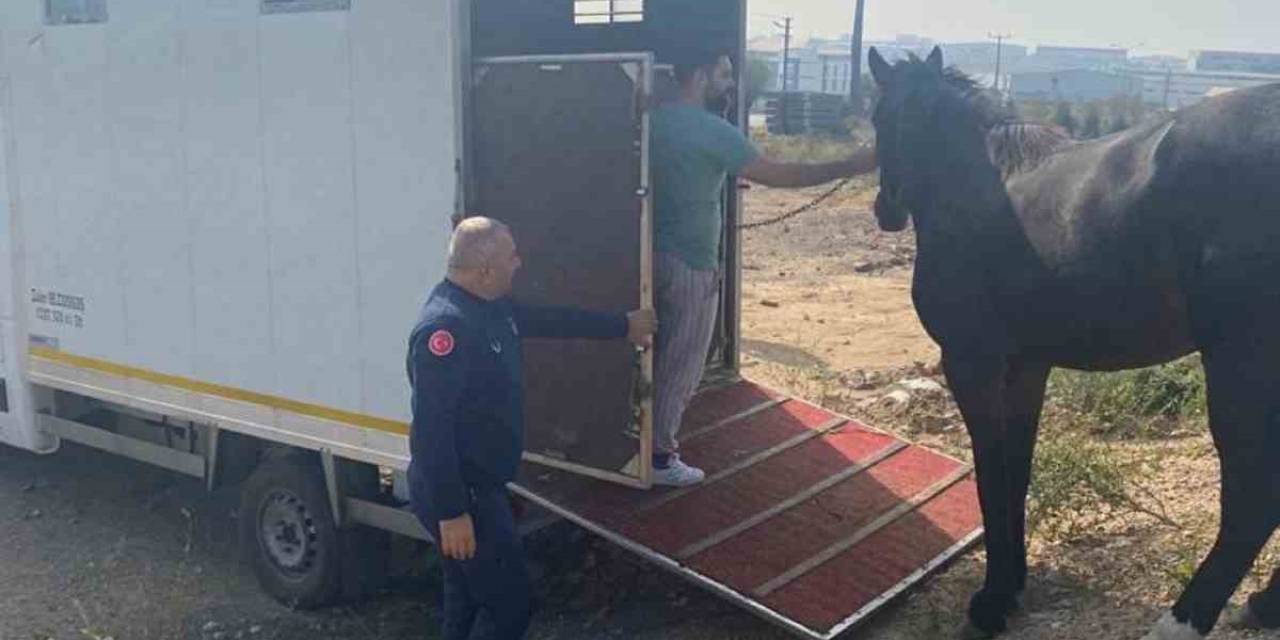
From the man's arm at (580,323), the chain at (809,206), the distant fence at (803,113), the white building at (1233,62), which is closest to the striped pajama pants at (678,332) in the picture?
the man's arm at (580,323)

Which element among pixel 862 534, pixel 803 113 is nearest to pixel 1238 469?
pixel 862 534

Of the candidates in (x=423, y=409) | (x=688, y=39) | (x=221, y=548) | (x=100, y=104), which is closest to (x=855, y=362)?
(x=688, y=39)

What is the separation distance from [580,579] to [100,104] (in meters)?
3.09

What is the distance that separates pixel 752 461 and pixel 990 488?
1.32 meters

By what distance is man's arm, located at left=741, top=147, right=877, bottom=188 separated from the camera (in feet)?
17.0

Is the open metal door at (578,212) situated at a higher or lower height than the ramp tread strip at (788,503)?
higher

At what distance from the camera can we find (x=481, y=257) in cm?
403

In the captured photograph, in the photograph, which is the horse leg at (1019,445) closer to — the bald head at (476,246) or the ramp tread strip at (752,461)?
the ramp tread strip at (752,461)

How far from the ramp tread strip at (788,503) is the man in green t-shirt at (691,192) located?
0.53 meters

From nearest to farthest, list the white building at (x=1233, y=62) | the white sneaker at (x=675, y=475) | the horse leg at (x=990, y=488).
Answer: the horse leg at (x=990, y=488), the white sneaker at (x=675, y=475), the white building at (x=1233, y=62)

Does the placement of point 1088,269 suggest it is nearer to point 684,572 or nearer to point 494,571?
point 684,572

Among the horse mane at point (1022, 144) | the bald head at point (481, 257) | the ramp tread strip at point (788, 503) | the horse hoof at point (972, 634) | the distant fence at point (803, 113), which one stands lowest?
the distant fence at point (803, 113)

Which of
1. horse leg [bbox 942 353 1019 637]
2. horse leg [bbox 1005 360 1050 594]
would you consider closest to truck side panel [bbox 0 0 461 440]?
horse leg [bbox 942 353 1019 637]

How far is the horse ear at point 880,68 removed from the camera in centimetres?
505
